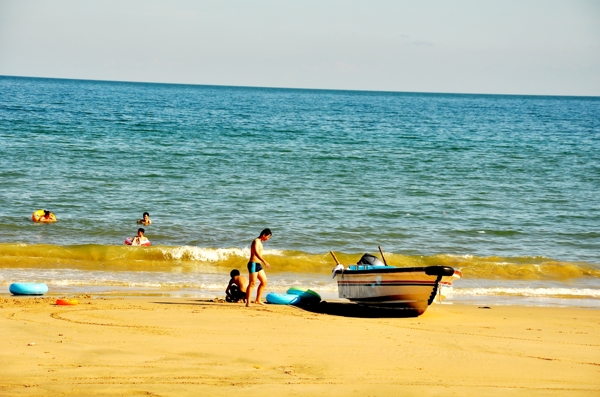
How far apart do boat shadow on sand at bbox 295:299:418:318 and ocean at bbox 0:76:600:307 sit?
1.45 metres

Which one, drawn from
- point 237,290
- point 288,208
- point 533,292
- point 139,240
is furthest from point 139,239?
point 533,292

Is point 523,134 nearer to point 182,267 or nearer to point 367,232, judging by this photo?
point 367,232

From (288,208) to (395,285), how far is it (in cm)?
1082

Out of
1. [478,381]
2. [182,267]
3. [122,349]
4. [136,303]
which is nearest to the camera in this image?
[478,381]

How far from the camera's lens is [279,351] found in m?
8.86

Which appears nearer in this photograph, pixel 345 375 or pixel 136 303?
pixel 345 375

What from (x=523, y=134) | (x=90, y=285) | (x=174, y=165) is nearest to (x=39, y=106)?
(x=174, y=165)

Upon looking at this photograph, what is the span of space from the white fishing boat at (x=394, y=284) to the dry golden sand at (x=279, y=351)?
351 mm

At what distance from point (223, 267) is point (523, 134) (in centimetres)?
3654

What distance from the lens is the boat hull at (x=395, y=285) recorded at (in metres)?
11.2

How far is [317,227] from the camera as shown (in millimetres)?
19891

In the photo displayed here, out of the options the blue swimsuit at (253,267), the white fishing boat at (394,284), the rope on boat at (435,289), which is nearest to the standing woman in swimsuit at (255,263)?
the blue swimsuit at (253,267)

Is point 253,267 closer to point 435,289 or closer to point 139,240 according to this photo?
point 435,289

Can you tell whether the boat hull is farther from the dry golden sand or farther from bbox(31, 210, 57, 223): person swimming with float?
bbox(31, 210, 57, 223): person swimming with float
